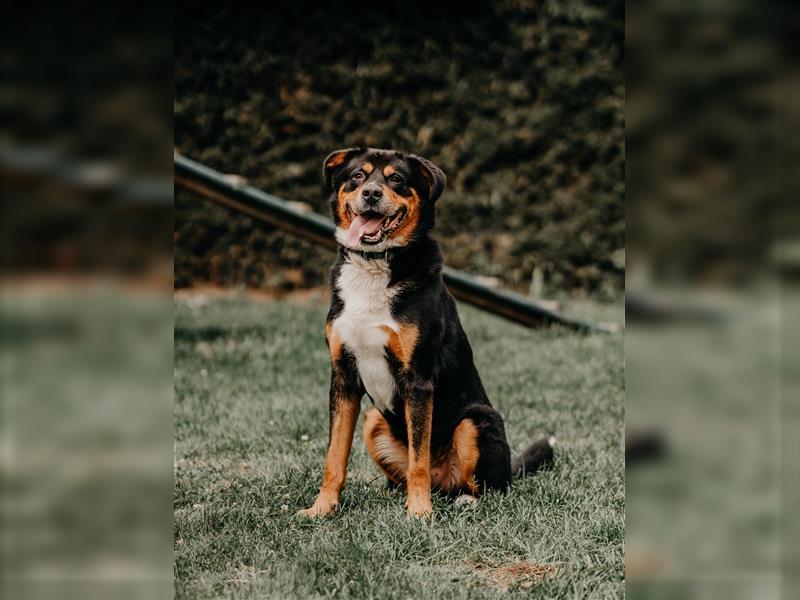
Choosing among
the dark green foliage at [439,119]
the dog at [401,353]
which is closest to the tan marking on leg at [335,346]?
the dog at [401,353]

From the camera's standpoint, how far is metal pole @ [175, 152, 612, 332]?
237 inches

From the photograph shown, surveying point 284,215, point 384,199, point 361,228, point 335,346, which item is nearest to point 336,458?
point 335,346

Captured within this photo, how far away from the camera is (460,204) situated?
9.19 m

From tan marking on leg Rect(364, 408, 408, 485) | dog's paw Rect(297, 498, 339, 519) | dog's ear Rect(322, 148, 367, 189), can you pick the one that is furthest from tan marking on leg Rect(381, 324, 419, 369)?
dog's ear Rect(322, 148, 367, 189)

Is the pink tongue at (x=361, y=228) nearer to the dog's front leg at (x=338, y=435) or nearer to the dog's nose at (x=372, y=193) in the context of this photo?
the dog's nose at (x=372, y=193)

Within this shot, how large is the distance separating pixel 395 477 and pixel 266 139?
6.52m

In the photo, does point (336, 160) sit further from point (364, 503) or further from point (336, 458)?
point (364, 503)

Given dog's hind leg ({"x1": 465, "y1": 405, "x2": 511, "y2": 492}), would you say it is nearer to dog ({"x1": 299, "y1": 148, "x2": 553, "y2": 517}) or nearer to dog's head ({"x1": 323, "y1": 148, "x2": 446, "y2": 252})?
dog ({"x1": 299, "y1": 148, "x2": 553, "y2": 517})

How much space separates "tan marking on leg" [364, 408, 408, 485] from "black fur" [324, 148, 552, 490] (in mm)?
44

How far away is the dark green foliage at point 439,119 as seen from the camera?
354 inches

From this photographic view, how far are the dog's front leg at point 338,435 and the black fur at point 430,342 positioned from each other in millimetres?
39

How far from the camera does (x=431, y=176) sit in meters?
3.43

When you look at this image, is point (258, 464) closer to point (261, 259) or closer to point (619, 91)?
point (261, 259)

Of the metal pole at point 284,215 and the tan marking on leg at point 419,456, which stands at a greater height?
the metal pole at point 284,215
